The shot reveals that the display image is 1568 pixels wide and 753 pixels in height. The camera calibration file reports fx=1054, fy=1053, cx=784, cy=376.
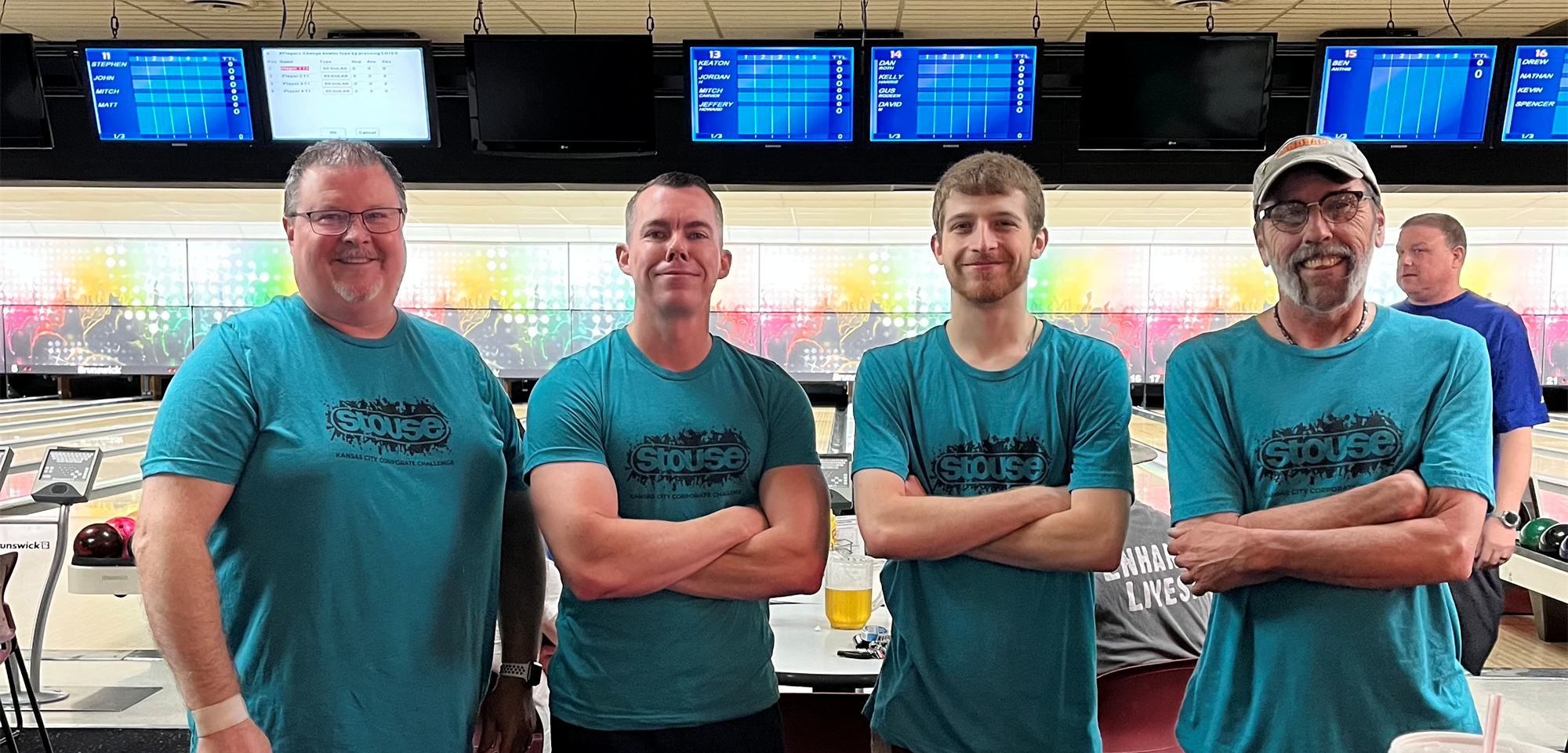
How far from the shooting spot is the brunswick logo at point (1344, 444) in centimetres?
133

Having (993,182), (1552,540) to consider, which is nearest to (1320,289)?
(993,182)

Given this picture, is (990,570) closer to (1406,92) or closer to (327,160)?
(327,160)

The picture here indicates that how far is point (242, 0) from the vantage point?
4.18 meters

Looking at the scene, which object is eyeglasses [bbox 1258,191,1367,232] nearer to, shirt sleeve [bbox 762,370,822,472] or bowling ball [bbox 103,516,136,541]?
shirt sleeve [bbox 762,370,822,472]

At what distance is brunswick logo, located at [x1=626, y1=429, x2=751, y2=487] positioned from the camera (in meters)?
1.46

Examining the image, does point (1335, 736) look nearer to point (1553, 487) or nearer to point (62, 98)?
point (62, 98)

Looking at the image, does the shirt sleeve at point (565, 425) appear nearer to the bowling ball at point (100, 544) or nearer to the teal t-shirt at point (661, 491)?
the teal t-shirt at point (661, 491)

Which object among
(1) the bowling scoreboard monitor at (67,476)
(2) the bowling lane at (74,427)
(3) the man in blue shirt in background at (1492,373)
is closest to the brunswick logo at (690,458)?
(3) the man in blue shirt in background at (1492,373)

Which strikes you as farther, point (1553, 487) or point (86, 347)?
point (86, 347)

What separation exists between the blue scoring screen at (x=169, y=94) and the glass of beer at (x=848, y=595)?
250cm

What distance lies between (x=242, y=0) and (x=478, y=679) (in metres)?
3.73

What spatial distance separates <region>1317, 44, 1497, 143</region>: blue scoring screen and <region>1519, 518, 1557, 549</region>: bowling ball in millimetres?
1216

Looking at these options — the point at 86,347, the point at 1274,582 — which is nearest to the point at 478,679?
the point at 1274,582

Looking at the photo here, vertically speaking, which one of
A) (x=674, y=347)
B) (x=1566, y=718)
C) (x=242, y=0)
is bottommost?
(x=1566, y=718)
